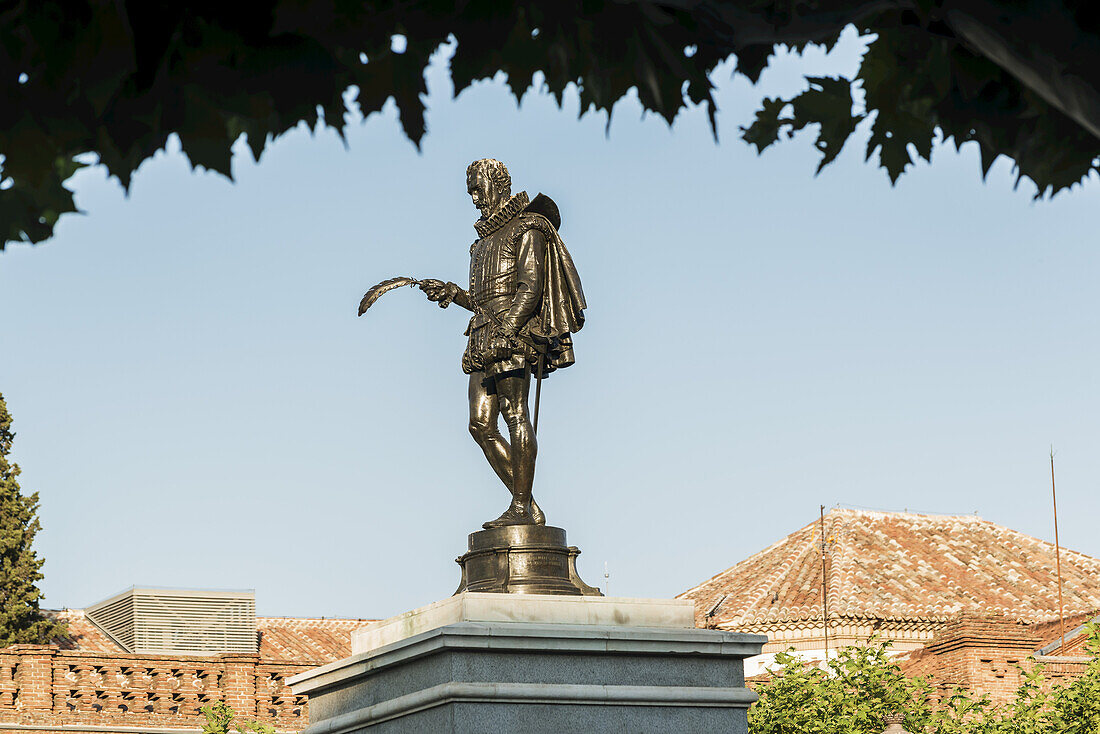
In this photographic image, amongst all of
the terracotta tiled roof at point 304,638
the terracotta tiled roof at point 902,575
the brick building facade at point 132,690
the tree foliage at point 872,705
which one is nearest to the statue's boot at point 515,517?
the tree foliage at point 872,705

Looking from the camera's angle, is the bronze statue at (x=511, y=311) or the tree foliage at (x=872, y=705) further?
the tree foliage at (x=872, y=705)

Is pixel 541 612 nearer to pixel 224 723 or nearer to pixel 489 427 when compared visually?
pixel 489 427

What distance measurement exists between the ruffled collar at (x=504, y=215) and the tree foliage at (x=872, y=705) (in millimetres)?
10522

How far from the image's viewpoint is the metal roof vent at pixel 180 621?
26828mm

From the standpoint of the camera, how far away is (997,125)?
3.34m

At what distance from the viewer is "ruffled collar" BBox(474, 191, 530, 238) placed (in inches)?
317

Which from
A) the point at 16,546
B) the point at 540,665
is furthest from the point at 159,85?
the point at 16,546

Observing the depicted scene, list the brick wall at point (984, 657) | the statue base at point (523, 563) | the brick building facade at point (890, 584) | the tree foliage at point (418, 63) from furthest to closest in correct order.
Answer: the brick building facade at point (890, 584) < the brick wall at point (984, 657) < the statue base at point (523, 563) < the tree foliage at point (418, 63)

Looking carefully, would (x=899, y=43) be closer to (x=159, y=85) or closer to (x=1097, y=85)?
(x=1097, y=85)

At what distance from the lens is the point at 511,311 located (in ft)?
25.7

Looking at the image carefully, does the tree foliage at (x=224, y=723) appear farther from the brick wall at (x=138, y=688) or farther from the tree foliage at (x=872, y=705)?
the tree foliage at (x=872, y=705)

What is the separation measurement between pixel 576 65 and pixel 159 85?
0.89 m

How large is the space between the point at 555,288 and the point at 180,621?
2071cm

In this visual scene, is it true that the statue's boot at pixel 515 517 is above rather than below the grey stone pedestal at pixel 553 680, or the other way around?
above
